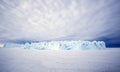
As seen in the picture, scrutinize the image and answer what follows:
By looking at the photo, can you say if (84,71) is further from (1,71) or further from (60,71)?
(1,71)

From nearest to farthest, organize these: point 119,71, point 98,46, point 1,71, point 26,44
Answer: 1. point 1,71
2. point 119,71
3. point 98,46
4. point 26,44

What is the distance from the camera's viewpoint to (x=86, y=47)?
5588cm

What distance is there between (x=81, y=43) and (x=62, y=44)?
478 inches

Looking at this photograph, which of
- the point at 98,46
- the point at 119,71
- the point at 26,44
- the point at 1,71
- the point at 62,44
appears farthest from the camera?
the point at 26,44

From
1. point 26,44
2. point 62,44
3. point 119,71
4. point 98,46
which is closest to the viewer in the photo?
point 119,71

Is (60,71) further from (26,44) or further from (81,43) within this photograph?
(26,44)

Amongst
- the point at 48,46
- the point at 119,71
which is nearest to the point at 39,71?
the point at 119,71

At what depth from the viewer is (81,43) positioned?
5581cm

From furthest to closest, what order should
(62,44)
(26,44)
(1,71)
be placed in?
(26,44)
(62,44)
(1,71)

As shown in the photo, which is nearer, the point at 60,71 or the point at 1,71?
the point at 1,71

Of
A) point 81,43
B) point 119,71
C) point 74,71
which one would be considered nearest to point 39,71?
point 74,71

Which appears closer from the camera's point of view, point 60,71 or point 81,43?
point 60,71

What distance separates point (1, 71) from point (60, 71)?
5.39 m

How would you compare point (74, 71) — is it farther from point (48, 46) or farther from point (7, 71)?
point (48, 46)
